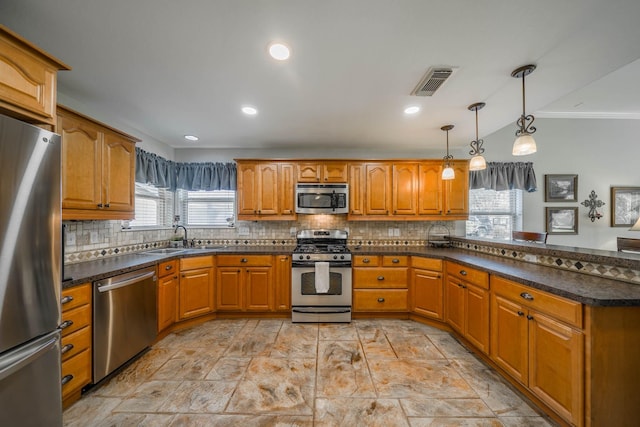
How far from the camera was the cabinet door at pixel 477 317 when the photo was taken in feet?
7.22

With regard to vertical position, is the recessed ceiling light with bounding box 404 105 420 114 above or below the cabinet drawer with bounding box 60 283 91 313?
above

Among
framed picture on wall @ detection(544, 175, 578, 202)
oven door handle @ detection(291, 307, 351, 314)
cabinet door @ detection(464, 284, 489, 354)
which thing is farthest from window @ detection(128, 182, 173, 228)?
framed picture on wall @ detection(544, 175, 578, 202)

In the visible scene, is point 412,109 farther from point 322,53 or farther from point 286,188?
→ point 286,188

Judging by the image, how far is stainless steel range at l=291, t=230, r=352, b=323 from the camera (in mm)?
3189

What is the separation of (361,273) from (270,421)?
2.00 metres

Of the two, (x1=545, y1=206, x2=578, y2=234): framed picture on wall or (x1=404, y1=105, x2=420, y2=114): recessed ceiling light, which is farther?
(x1=545, y1=206, x2=578, y2=234): framed picture on wall

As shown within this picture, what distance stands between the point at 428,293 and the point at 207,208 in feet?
11.8

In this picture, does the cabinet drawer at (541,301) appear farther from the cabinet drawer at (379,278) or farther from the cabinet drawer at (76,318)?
the cabinet drawer at (76,318)

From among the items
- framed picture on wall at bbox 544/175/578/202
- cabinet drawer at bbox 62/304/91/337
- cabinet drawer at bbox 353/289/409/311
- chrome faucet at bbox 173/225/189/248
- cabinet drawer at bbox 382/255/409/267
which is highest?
framed picture on wall at bbox 544/175/578/202

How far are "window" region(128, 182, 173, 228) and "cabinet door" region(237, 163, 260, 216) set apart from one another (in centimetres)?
124

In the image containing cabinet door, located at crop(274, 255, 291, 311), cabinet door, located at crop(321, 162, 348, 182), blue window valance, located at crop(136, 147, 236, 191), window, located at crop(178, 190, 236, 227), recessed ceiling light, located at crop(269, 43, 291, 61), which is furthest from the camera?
window, located at crop(178, 190, 236, 227)

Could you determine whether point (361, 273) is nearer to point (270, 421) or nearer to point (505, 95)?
point (270, 421)

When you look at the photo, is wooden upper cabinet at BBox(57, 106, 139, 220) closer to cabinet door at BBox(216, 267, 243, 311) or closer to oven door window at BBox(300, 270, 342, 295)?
cabinet door at BBox(216, 267, 243, 311)

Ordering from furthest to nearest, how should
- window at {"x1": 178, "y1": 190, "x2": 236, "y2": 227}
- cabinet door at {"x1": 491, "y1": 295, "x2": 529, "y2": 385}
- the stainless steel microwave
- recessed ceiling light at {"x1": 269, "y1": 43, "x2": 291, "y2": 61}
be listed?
window at {"x1": 178, "y1": 190, "x2": 236, "y2": 227}, the stainless steel microwave, cabinet door at {"x1": 491, "y1": 295, "x2": 529, "y2": 385}, recessed ceiling light at {"x1": 269, "y1": 43, "x2": 291, "y2": 61}
